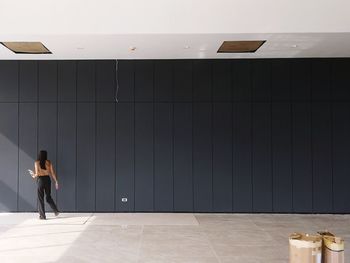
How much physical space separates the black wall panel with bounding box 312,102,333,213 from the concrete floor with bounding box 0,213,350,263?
1.58 feet

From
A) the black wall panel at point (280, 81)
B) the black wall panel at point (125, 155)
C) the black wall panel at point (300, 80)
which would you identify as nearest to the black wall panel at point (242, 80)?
the black wall panel at point (280, 81)

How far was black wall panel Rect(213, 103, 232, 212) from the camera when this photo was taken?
36.4 feet

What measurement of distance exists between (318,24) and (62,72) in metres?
6.66

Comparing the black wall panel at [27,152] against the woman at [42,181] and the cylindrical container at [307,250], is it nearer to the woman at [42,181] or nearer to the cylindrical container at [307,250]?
the woman at [42,181]

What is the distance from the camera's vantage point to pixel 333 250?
15.9 feet

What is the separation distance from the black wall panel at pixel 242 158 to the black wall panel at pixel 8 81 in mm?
6024

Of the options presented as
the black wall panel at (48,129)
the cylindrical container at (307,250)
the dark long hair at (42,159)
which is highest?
the black wall panel at (48,129)

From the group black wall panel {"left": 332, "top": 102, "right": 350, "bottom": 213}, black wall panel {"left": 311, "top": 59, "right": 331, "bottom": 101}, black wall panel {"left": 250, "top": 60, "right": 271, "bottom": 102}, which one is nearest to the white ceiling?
black wall panel {"left": 250, "top": 60, "right": 271, "bottom": 102}

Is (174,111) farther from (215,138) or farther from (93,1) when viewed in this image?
(93,1)

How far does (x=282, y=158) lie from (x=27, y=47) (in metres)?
7.13

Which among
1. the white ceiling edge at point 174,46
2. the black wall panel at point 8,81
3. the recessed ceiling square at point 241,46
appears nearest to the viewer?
the white ceiling edge at point 174,46

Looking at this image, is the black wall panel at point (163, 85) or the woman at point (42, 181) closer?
the woman at point (42, 181)

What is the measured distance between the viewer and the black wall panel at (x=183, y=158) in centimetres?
1109

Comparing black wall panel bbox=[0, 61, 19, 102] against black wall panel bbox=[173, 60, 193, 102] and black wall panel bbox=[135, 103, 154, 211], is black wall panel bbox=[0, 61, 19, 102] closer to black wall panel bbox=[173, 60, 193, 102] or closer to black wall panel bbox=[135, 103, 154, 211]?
black wall panel bbox=[135, 103, 154, 211]
